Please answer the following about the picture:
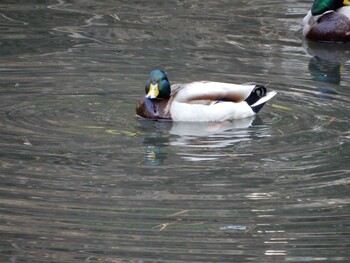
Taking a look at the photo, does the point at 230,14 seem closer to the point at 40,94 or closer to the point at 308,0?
the point at 308,0

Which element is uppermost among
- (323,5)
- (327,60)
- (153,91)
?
(153,91)

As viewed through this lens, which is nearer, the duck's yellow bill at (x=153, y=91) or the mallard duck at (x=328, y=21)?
the duck's yellow bill at (x=153, y=91)

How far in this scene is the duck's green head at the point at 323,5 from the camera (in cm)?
1459

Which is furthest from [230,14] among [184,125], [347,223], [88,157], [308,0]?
[347,223]

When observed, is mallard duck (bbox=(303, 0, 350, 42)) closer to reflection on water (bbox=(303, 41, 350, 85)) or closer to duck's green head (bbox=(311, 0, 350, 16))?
duck's green head (bbox=(311, 0, 350, 16))

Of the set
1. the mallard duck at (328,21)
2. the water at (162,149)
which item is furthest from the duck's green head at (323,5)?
the water at (162,149)

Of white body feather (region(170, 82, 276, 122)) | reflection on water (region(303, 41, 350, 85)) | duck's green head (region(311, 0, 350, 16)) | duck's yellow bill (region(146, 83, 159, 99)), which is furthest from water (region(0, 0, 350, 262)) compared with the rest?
duck's green head (region(311, 0, 350, 16))

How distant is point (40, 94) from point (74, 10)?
173 inches

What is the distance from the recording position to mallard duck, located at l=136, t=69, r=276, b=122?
33.2 feet

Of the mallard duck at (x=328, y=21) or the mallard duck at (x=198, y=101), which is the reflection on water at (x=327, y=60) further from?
the mallard duck at (x=198, y=101)

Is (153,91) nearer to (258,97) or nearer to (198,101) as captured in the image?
(198,101)

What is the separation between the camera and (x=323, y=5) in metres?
14.6

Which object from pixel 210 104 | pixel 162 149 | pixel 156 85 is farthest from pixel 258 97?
pixel 162 149

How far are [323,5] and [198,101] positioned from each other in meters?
4.96
